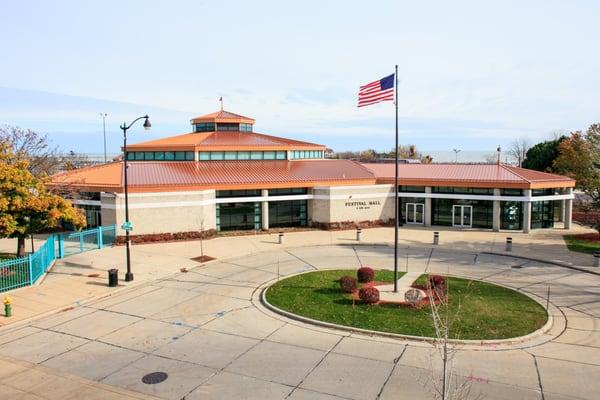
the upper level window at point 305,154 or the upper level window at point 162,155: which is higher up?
the upper level window at point 305,154

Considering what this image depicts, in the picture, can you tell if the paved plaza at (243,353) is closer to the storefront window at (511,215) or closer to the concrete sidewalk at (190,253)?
the concrete sidewalk at (190,253)

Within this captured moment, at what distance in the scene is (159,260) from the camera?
2952 cm

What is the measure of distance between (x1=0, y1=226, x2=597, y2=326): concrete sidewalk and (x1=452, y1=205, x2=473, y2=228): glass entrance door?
188cm

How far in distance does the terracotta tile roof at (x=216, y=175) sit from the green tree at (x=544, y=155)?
27.9m

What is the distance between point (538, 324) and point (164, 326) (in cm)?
1428

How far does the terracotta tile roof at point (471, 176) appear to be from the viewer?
1606 inches

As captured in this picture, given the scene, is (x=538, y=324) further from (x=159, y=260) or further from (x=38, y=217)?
(x=38, y=217)

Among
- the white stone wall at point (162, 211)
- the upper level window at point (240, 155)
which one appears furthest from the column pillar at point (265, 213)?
the upper level window at point (240, 155)

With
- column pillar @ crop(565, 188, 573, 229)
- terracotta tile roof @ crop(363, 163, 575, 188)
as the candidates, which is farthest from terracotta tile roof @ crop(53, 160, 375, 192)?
column pillar @ crop(565, 188, 573, 229)

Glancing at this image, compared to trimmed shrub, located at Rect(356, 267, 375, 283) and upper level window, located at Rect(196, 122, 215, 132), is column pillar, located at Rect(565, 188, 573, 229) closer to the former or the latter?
trimmed shrub, located at Rect(356, 267, 375, 283)

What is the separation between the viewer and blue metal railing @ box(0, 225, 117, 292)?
22578 millimetres

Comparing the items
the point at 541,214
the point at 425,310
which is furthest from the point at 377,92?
the point at 541,214

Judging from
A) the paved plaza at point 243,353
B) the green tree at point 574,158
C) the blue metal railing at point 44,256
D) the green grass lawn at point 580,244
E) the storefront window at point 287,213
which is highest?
the green tree at point 574,158

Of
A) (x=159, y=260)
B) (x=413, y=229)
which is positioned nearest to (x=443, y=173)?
(x=413, y=229)
